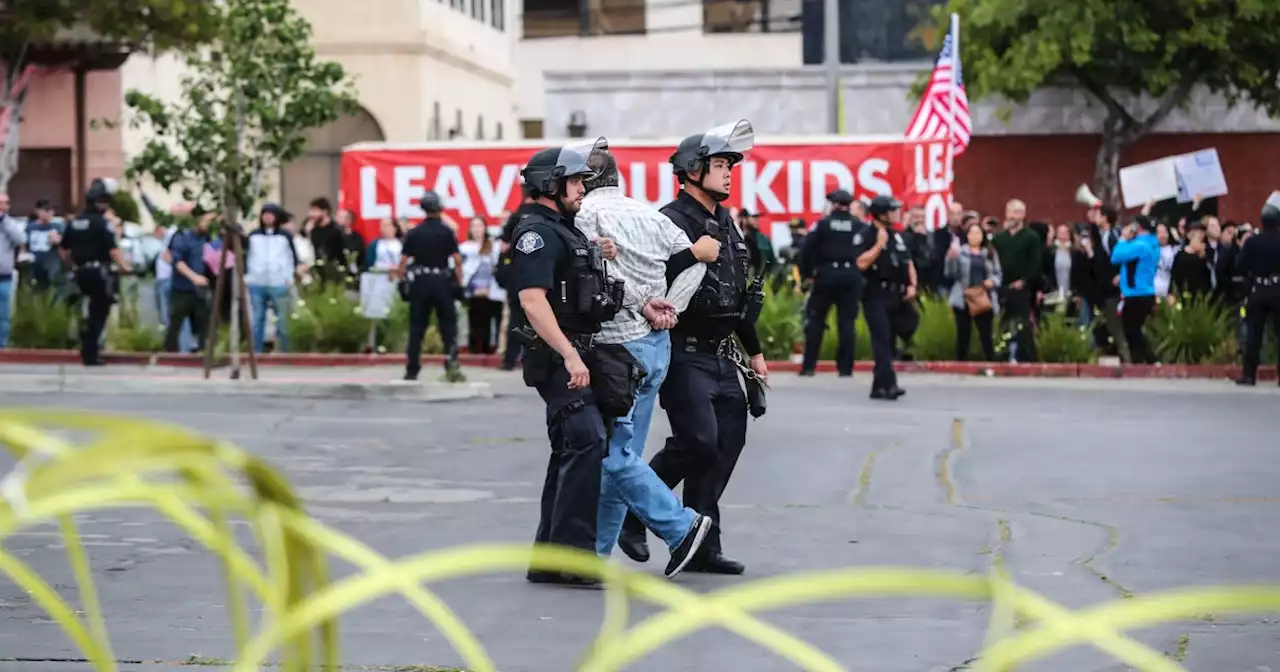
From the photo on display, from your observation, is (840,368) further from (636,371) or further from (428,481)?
(636,371)

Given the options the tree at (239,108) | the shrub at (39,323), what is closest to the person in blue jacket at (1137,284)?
the tree at (239,108)

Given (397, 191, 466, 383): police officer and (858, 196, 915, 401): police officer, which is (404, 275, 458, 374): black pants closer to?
(397, 191, 466, 383): police officer

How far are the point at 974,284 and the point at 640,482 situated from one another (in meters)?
14.0

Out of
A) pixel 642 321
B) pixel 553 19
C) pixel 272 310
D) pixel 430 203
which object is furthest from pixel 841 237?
pixel 553 19

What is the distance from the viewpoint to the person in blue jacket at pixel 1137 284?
22781mm

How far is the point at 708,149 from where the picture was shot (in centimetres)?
924

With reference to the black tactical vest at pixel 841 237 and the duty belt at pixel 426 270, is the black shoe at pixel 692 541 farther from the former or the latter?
the black tactical vest at pixel 841 237

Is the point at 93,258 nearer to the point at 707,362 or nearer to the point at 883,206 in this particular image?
the point at 883,206

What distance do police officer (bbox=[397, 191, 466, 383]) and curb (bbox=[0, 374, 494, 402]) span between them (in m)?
0.60

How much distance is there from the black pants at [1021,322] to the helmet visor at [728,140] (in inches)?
545

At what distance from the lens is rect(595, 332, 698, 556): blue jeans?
8.68 meters

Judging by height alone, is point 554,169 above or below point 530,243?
above

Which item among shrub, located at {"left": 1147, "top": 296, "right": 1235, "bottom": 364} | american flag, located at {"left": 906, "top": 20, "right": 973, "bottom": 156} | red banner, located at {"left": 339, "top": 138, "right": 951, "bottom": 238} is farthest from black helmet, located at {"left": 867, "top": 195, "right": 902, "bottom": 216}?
american flag, located at {"left": 906, "top": 20, "right": 973, "bottom": 156}

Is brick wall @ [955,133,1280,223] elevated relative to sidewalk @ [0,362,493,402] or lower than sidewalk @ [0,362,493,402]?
elevated
